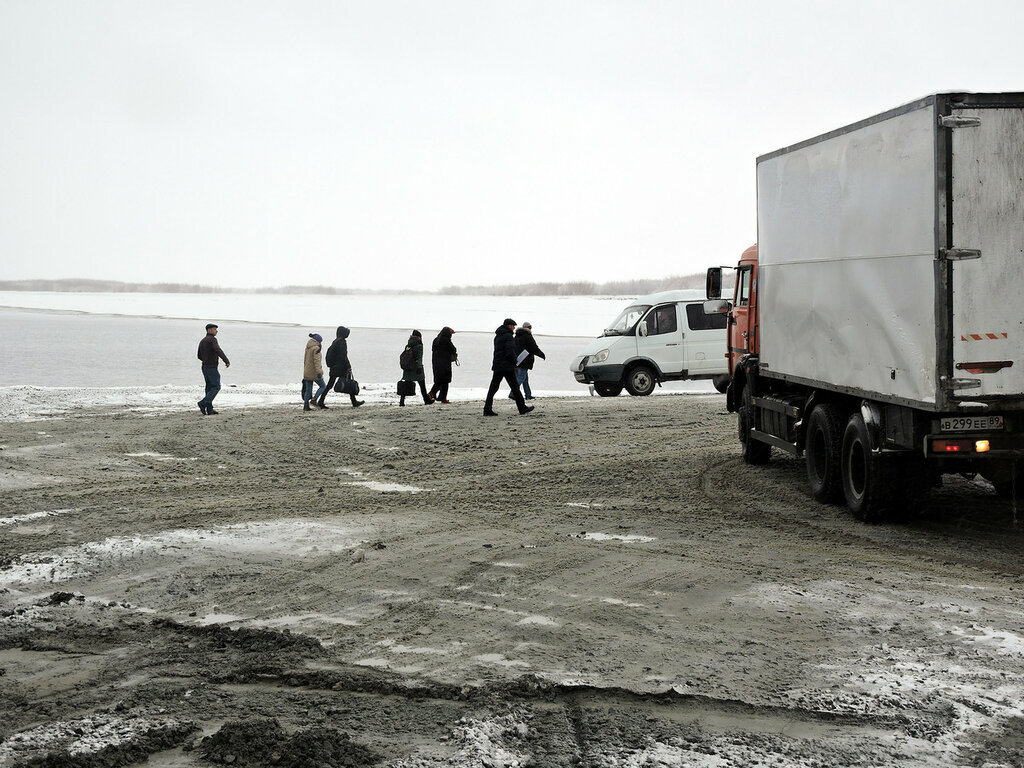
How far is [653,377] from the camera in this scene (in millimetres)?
24469

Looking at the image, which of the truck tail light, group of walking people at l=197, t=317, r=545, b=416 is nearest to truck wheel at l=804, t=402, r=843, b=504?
the truck tail light

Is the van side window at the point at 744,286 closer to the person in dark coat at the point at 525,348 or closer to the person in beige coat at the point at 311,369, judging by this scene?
the person in dark coat at the point at 525,348

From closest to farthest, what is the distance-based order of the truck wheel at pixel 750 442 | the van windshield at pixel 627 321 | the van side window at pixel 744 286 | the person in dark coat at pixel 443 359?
the truck wheel at pixel 750 442, the van side window at pixel 744 286, the person in dark coat at pixel 443 359, the van windshield at pixel 627 321

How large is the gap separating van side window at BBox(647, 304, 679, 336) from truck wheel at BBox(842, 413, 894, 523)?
46.3 ft

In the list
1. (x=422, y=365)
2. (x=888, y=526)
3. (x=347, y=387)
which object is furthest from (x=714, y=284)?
(x=347, y=387)

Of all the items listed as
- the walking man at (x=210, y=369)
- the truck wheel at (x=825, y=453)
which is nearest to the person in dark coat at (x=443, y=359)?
the walking man at (x=210, y=369)

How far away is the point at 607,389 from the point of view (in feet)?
81.1

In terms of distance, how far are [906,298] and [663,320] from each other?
614 inches

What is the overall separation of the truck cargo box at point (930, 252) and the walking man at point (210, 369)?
12715mm

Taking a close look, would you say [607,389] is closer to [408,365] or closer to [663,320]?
[663,320]

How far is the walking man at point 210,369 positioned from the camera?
19953mm

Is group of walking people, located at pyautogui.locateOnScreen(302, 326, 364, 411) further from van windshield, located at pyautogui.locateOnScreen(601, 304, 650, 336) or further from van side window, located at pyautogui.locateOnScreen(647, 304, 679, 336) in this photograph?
van side window, located at pyautogui.locateOnScreen(647, 304, 679, 336)

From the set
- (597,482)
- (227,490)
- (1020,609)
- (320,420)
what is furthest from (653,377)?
(1020,609)

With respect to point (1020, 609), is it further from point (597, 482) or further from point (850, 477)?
point (597, 482)
